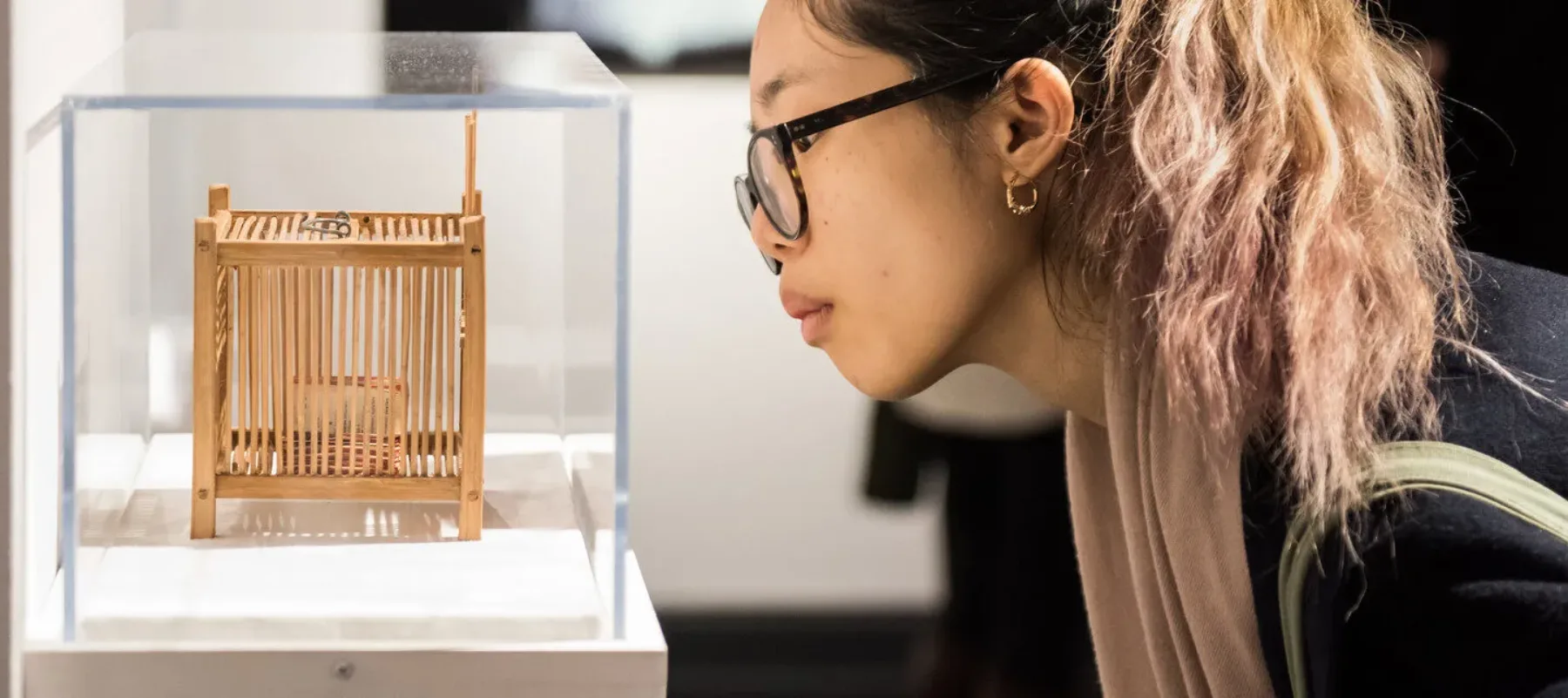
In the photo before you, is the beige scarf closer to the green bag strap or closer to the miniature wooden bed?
the green bag strap

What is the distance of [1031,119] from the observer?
841mm

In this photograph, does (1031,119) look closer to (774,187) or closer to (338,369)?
(774,187)

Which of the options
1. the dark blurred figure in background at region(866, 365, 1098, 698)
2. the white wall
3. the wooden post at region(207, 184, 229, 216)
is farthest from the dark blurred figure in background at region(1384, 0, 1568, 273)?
the white wall

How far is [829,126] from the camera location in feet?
2.89

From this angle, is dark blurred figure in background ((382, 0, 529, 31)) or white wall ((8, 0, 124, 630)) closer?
white wall ((8, 0, 124, 630))

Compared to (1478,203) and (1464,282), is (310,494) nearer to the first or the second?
(1464,282)

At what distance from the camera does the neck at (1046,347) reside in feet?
2.95

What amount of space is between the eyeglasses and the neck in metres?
0.11

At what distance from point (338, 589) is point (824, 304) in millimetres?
317

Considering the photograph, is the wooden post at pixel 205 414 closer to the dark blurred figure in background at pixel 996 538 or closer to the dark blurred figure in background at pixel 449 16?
the dark blurred figure in background at pixel 449 16

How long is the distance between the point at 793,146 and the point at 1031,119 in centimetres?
12

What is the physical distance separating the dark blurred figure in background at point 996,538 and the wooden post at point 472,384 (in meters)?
0.63

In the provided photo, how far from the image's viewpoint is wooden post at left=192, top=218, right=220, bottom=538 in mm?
1021

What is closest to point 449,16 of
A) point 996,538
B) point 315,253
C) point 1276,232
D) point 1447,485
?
point 315,253
